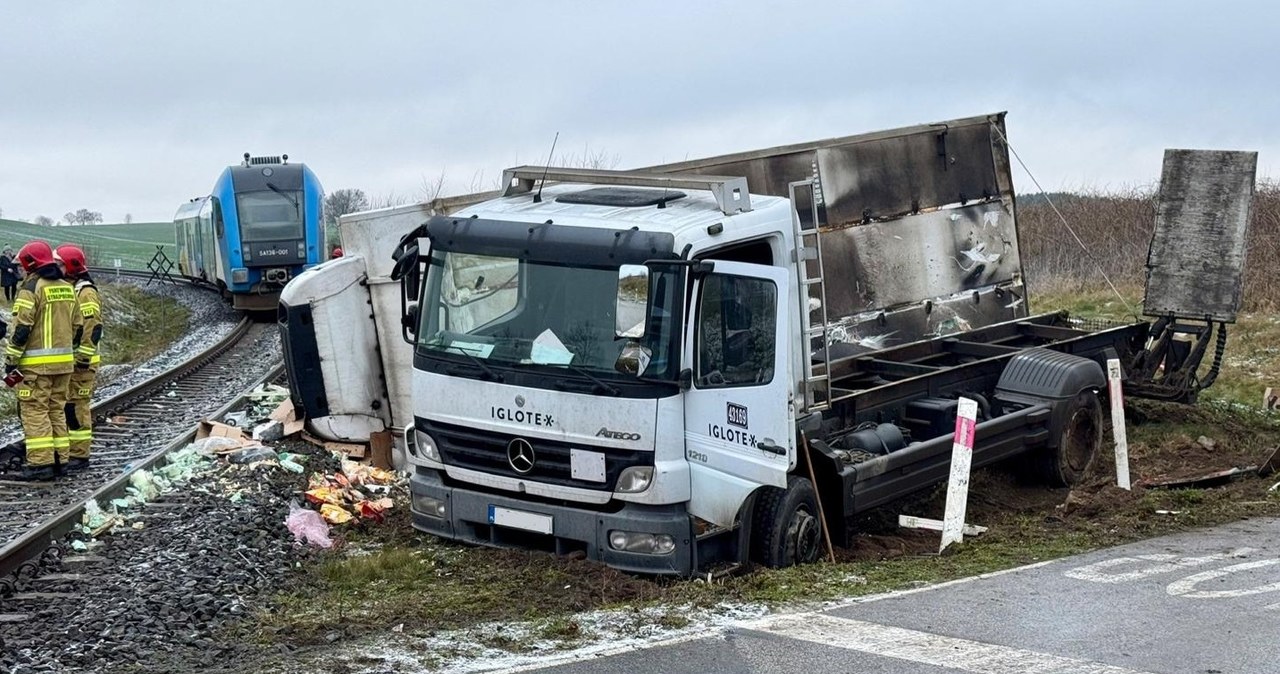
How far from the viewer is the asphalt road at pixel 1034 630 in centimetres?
612

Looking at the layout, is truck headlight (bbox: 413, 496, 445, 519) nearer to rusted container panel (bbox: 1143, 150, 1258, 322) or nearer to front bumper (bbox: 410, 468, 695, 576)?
front bumper (bbox: 410, 468, 695, 576)

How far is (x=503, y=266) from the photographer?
8.03 m

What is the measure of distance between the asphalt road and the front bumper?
0.96 metres

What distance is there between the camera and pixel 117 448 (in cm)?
1272

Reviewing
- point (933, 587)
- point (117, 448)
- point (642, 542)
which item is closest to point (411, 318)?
point (642, 542)

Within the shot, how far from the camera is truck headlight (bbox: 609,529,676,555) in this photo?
25.2 feet

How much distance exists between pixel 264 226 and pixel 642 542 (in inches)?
845

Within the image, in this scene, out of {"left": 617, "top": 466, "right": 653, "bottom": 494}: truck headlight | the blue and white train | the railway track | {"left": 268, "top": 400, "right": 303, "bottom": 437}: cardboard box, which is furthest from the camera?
the blue and white train

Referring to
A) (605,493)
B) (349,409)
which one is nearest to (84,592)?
(605,493)

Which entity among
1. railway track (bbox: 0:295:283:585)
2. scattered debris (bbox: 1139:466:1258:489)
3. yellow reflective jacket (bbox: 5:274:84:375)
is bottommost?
scattered debris (bbox: 1139:466:1258:489)

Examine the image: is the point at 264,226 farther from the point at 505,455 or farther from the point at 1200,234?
the point at 505,455

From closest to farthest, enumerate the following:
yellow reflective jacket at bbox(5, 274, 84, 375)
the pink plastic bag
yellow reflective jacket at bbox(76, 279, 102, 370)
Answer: the pink plastic bag < yellow reflective jacket at bbox(5, 274, 84, 375) < yellow reflective jacket at bbox(76, 279, 102, 370)

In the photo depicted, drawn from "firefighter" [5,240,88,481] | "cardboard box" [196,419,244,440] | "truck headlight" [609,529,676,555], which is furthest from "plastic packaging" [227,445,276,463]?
"truck headlight" [609,529,676,555]

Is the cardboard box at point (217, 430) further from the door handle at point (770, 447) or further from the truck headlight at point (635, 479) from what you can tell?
the door handle at point (770, 447)
